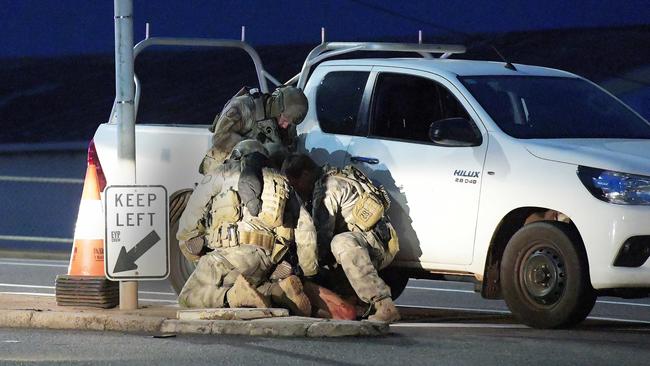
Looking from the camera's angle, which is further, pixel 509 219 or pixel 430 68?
pixel 430 68

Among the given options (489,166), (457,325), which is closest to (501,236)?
(489,166)

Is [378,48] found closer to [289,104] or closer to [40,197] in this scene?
[289,104]

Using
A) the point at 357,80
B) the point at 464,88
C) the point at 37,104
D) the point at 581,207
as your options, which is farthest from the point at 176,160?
the point at 37,104

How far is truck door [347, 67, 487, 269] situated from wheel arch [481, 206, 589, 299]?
6.4 inches

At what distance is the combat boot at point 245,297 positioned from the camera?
446 inches

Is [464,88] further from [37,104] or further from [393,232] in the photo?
[37,104]

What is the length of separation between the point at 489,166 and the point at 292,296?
1.66 metres

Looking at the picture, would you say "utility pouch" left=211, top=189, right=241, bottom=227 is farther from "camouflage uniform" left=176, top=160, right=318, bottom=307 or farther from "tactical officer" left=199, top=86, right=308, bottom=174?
"tactical officer" left=199, top=86, right=308, bottom=174

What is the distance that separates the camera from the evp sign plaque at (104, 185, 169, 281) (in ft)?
38.4

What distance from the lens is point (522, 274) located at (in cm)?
1152

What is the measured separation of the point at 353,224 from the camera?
1208 cm

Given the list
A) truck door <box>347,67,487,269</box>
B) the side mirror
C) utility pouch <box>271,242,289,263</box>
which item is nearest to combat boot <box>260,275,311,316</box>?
utility pouch <box>271,242,289,263</box>

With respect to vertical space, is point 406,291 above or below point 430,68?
below

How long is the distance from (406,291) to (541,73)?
3175 millimetres
